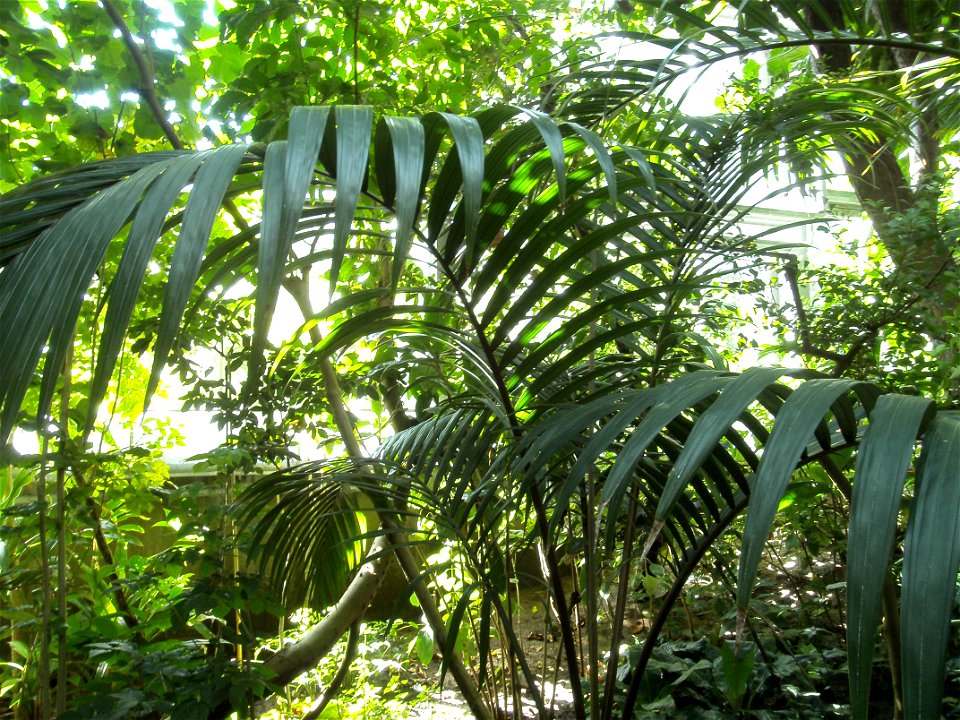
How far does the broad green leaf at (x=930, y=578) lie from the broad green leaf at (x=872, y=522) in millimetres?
17

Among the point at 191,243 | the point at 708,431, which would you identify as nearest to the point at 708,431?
the point at 708,431

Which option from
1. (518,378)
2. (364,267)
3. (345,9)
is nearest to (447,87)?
(345,9)

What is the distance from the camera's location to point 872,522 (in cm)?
55

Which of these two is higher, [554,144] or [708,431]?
[554,144]

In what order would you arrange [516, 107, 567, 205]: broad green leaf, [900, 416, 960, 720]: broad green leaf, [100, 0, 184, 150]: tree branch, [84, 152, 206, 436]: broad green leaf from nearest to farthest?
[900, 416, 960, 720]: broad green leaf
[84, 152, 206, 436]: broad green leaf
[516, 107, 567, 205]: broad green leaf
[100, 0, 184, 150]: tree branch

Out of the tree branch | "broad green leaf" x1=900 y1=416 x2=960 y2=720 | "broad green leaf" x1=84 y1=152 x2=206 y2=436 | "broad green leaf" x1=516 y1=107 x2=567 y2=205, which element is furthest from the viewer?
the tree branch

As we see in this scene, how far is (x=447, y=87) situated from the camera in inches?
89.8

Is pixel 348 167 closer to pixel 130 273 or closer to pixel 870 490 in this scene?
pixel 130 273

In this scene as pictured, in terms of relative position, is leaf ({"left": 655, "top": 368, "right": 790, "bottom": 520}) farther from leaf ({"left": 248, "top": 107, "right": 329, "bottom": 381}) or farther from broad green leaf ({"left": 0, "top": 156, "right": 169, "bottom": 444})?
broad green leaf ({"left": 0, "top": 156, "right": 169, "bottom": 444})

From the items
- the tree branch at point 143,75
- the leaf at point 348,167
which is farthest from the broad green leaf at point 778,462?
the tree branch at point 143,75

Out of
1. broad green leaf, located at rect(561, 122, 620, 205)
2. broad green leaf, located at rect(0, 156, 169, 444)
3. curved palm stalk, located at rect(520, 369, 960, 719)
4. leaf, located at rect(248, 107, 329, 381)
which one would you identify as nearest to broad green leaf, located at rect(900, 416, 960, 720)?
curved palm stalk, located at rect(520, 369, 960, 719)

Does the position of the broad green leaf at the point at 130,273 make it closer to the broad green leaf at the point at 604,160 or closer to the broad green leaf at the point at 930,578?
the broad green leaf at the point at 604,160

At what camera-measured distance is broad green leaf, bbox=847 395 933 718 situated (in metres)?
0.51

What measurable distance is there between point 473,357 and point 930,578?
2.74 ft
